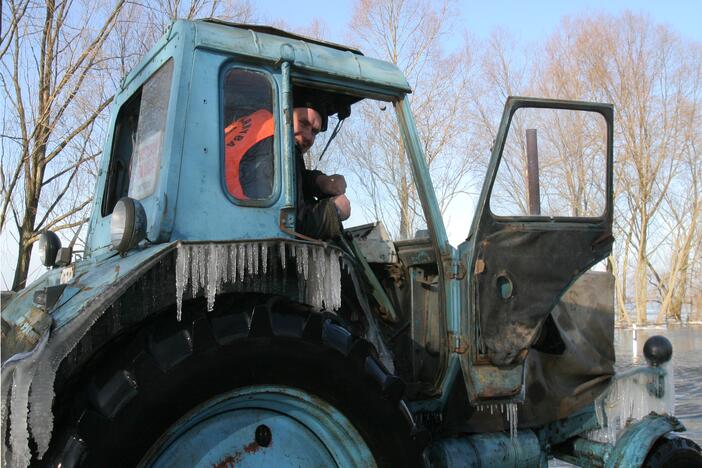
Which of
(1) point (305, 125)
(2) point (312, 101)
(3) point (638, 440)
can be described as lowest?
(3) point (638, 440)

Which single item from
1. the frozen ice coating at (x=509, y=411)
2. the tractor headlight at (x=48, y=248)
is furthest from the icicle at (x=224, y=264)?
the tractor headlight at (x=48, y=248)

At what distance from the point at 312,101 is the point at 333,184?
447mm

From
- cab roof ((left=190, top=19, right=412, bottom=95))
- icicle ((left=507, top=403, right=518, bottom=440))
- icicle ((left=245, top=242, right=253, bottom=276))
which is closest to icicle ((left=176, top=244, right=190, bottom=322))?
icicle ((left=245, top=242, right=253, bottom=276))

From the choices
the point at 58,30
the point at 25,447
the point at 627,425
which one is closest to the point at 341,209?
the point at 25,447

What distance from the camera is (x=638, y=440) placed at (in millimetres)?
3338

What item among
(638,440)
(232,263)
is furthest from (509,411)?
(232,263)

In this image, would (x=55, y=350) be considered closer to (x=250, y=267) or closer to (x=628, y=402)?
(x=250, y=267)

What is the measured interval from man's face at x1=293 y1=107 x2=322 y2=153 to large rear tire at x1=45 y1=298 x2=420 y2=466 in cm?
119

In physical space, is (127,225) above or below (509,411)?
above

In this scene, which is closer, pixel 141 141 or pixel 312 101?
pixel 141 141

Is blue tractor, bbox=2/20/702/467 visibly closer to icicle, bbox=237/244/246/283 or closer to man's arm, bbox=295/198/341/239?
icicle, bbox=237/244/246/283

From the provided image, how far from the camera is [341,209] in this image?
318 centimetres

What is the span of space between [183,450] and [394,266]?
59.4 inches

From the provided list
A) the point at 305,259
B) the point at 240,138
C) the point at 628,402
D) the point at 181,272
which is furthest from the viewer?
the point at 628,402
